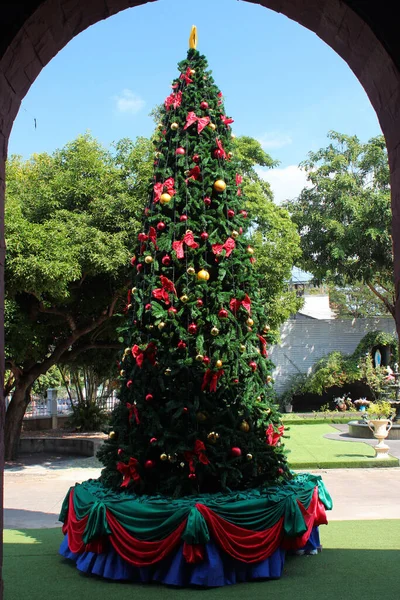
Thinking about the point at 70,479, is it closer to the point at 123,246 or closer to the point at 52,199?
the point at 123,246

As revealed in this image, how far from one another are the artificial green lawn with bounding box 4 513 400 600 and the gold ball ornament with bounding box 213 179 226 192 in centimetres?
327

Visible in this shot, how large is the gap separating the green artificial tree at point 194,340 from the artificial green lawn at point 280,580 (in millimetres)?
755

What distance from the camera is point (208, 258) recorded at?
5301mm

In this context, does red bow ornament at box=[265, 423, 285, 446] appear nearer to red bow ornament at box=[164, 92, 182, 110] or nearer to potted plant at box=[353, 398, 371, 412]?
red bow ornament at box=[164, 92, 182, 110]

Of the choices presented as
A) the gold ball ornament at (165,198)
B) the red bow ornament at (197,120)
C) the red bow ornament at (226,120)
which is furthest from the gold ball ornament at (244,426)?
the red bow ornament at (226,120)

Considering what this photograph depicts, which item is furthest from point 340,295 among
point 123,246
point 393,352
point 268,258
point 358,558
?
point 358,558

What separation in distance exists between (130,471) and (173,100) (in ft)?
11.3

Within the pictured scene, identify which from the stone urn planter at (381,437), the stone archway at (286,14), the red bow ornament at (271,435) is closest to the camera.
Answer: the stone archway at (286,14)

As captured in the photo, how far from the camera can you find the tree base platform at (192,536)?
172 inches

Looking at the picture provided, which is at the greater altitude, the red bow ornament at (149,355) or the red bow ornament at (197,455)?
the red bow ornament at (149,355)

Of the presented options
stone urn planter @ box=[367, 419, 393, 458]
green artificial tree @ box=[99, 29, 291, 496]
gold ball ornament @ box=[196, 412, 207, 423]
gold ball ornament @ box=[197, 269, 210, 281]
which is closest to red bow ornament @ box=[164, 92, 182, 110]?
green artificial tree @ box=[99, 29, 291, 496]

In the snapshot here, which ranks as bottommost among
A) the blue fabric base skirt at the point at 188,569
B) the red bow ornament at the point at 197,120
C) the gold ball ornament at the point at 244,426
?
the blue fabric base skirt at the point at 188,569

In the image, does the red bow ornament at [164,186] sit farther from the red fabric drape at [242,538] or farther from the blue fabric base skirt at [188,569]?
the blue fabric base skirt at [188,569]

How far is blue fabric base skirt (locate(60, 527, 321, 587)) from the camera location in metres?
4.37
